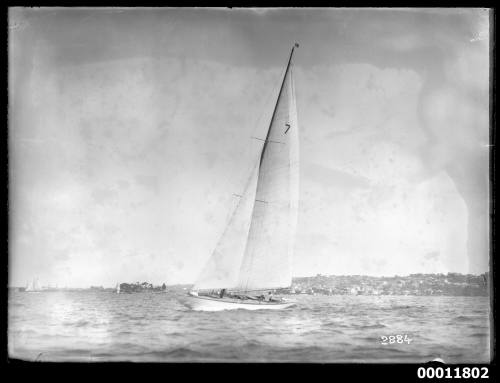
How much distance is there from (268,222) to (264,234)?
0.71ft

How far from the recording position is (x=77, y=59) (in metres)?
9.19

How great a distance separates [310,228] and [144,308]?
2.80 meters

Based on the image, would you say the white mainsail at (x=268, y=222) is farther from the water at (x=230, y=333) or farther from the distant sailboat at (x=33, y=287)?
the distant sailboat at (x=33, y=287)

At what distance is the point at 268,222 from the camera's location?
9.88m

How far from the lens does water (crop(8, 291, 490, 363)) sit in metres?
8.79

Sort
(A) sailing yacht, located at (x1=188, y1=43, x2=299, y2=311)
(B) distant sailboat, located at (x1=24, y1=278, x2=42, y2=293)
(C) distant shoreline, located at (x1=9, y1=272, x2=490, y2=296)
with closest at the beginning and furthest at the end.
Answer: (B) distant sailboat, located at (x1=24, y1=278, x2=42, y2=293) → (C) distant shoreline, located at (x1=9, y1=272, x2=490, y2=296) → (A) sailing yacht, located at (x1=188, y1=43, x2=299, y2=311)

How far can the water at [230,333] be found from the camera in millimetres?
8789

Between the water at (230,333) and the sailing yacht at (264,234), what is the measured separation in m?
0.64

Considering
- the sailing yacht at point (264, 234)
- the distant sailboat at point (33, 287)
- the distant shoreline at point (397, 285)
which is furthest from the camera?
the sailing yacht at point (264, 234)

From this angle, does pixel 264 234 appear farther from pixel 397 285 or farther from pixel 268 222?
pixel 397 285

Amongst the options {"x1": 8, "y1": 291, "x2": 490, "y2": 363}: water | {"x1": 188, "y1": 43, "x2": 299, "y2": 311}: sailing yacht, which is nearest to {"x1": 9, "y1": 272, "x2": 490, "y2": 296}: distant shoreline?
{"x1": 8, "y1": 291, "x2": 490, "y2": 363}: water

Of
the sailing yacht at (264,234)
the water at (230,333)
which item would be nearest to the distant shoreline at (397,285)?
the water at (230,333)

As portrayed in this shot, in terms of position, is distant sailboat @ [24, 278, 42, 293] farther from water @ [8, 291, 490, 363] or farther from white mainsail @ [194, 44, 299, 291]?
white mainsail @ [194, 44, 299, 291]

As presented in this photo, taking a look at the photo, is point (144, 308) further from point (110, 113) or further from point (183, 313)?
point (110, 113)
